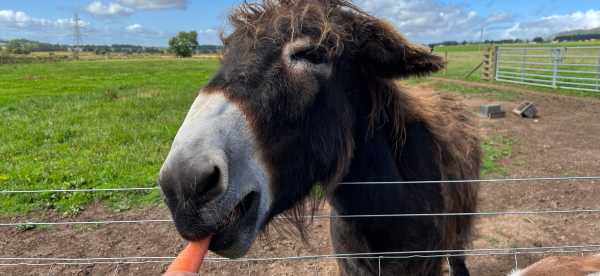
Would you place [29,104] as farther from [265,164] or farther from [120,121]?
[265,164]

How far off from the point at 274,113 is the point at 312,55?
0.39m

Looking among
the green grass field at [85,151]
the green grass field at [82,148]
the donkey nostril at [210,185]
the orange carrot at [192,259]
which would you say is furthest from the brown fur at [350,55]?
the green grass field at [82,148]

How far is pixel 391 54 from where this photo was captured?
2.22m

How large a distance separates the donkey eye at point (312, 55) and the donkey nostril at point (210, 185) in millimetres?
725

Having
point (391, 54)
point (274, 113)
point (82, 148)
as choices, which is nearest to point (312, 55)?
point (274, 113)

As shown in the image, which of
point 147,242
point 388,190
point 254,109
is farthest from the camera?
point 147,242

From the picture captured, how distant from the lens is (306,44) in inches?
76.9

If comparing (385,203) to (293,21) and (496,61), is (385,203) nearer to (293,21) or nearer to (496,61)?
(293,21)

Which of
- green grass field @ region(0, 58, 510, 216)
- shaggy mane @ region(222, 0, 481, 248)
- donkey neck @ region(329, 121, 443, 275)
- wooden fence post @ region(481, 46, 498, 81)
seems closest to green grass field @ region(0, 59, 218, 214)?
green grass field @ region(0, 58, 510, 216)

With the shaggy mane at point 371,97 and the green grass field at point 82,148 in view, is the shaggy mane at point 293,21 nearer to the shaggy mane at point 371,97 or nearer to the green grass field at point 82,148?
the shaggy mane at point 371,97

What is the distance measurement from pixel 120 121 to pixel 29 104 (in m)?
7.80

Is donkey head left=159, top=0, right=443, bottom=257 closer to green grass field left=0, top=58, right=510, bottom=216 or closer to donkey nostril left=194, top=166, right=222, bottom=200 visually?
donkey nostril left=194, top=166, right=222, bottom=200

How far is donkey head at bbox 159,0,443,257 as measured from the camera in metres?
Answer: 1.59

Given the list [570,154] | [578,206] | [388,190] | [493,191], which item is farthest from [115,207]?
[570,154]
